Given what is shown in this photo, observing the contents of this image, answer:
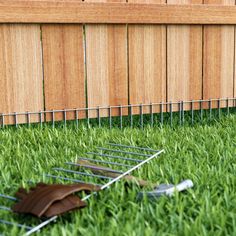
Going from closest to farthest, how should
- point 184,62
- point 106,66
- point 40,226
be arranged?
1. point 40,226
2. point 106,66
3. point 184,62

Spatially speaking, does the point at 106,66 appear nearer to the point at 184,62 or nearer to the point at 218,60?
the point at 184,62

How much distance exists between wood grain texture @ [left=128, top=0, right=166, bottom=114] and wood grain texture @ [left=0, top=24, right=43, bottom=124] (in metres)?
0.86

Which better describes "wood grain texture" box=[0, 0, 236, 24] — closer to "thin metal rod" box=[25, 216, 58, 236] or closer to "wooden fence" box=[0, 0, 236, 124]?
"wooden fence" box=[0, 0, 236, 124]

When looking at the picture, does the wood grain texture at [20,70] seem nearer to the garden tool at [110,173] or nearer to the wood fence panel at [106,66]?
the wood fence panel at [106,66]

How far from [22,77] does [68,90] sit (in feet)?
1.34

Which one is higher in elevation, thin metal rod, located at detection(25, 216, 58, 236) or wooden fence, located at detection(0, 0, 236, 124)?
wooden fence, located at detection(0, 0, 236, 124)

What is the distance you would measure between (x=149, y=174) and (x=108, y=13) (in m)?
1.99

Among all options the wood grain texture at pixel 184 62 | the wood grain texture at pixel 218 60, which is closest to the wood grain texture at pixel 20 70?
the wood grain texture at pixel 184 62

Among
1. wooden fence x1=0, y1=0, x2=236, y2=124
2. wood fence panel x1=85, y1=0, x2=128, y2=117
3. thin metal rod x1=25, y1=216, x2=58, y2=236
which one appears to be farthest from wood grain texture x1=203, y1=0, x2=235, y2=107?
thin metal rod x1=25, y1=216, x2=58, y2=236

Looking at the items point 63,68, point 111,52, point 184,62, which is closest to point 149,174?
point 63,68

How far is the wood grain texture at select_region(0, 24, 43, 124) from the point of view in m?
4.00

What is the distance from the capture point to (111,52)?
434 centimetres

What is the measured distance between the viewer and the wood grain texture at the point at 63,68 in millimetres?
4133

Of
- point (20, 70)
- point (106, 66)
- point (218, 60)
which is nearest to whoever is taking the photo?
point (20, 70)
